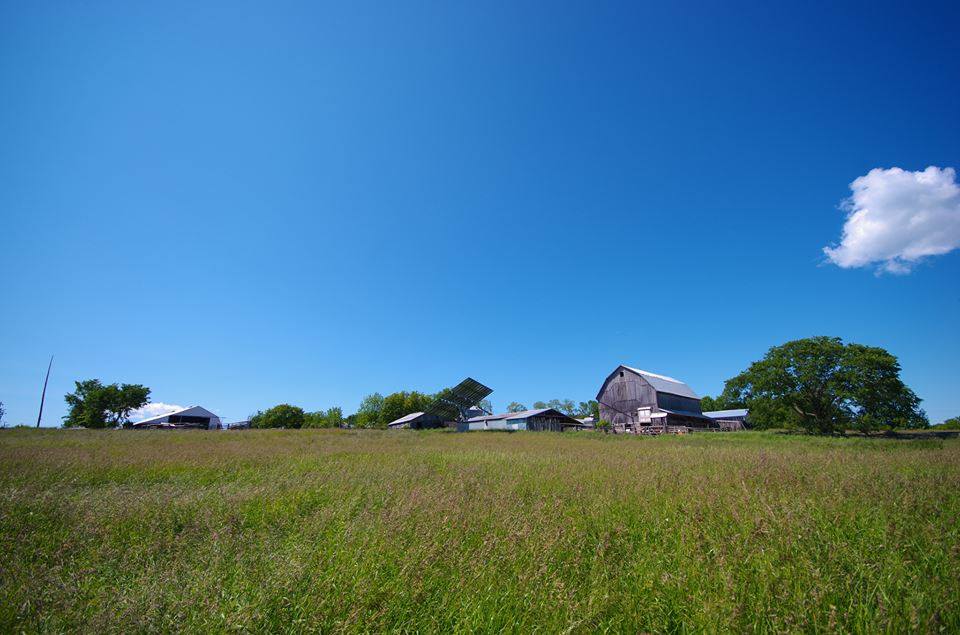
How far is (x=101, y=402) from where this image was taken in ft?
205

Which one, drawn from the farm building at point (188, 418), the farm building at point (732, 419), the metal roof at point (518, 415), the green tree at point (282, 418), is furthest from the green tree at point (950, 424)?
the farm building at point (188, 418)

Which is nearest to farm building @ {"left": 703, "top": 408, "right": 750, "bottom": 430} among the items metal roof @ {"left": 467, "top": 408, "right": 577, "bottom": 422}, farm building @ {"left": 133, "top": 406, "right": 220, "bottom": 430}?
metal roof @ {"left": 467, "top": 408, "right": 577, "bottom": 422}

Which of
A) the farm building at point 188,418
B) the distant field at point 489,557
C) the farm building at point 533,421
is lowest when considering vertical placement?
the farm building at point 533,421

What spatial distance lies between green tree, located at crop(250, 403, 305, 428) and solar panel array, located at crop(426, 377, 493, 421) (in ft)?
151

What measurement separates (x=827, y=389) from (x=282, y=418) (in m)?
88.0

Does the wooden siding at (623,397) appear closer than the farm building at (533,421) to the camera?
Yes

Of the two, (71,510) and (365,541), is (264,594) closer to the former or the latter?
(365,541)

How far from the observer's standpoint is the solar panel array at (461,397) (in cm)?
4062

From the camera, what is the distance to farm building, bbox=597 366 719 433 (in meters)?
42.4

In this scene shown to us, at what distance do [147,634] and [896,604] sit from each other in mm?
5318

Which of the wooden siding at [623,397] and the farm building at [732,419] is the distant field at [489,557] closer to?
the wooden siding at [623,397]

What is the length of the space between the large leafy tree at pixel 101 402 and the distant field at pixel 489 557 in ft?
267

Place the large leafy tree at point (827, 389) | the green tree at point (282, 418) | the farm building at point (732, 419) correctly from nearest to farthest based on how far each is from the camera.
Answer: the large leafy tree at point (827, 389) < the farm building at point (732, 419) < the green tree at point (282, 418)

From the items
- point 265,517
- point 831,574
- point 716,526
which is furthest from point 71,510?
point 831,574
